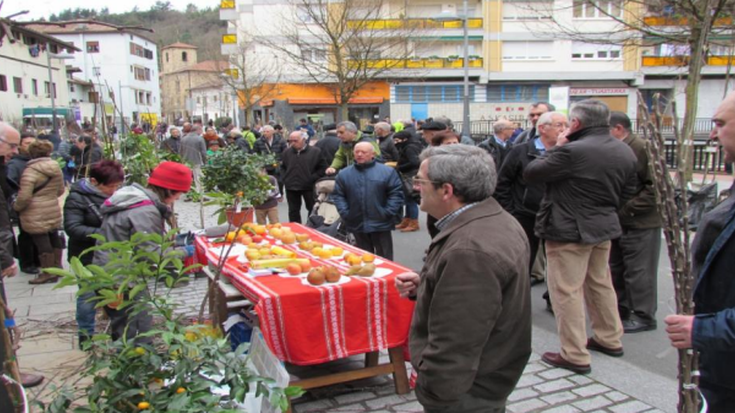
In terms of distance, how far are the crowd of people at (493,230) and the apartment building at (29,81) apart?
1244 inches

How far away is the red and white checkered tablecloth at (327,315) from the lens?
370 centimetres

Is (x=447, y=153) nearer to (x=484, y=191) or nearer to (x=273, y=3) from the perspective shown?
(x=484, y=191)

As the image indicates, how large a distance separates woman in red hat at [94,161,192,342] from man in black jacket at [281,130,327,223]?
5.18 meters

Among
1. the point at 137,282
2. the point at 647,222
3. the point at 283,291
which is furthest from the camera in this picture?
the point at 647,222

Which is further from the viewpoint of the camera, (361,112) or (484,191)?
(361,112)

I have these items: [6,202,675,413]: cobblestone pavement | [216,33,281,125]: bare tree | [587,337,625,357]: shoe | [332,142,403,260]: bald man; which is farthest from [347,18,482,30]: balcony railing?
[587,337,625,357]: shoe

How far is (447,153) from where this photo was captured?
244 cm

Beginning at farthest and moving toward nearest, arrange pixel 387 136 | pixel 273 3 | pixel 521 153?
pixel 273 3
pixel 387 136
pixel 521 153

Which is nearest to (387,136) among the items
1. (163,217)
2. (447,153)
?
(163,217)

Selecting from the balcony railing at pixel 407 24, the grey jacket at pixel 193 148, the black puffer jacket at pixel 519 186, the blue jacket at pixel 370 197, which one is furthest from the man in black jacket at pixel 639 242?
the balcony railing at pixel 407 24

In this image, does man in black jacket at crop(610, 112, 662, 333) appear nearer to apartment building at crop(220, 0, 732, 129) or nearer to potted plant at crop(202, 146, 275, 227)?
potted plant at crop(202, 146, 275, 227)

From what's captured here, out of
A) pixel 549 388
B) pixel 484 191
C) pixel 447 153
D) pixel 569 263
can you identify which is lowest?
pixel 549 388

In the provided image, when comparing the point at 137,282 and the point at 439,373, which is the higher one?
the point at 137,282

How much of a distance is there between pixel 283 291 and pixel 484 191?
1.80 m
